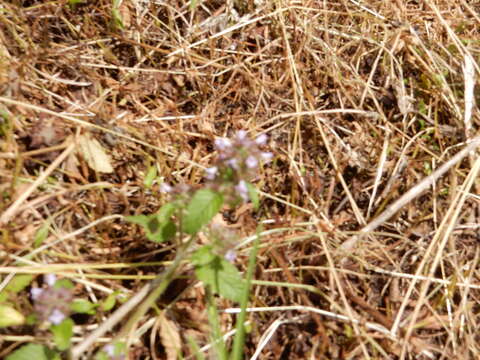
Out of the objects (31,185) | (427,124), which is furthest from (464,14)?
(31,185)

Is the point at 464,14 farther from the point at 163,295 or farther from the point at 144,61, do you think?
the point at 163,295

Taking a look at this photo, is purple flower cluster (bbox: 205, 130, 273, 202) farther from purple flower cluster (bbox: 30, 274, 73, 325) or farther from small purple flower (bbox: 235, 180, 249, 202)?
purple flower cluster (bbox: 30, 274, 73, 325)

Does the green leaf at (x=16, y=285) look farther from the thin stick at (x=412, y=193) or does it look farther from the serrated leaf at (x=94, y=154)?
the thin stick at (x=412, y=193)

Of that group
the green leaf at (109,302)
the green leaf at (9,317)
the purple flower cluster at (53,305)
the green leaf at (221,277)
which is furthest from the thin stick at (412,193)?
the green leaf at (9,317)

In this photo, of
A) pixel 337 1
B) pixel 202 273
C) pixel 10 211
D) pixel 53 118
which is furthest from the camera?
pixel 337 1

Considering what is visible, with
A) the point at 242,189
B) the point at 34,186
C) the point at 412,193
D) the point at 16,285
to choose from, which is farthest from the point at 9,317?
the point at 412,193

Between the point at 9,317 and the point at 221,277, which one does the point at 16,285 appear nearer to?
the point at 9,317
